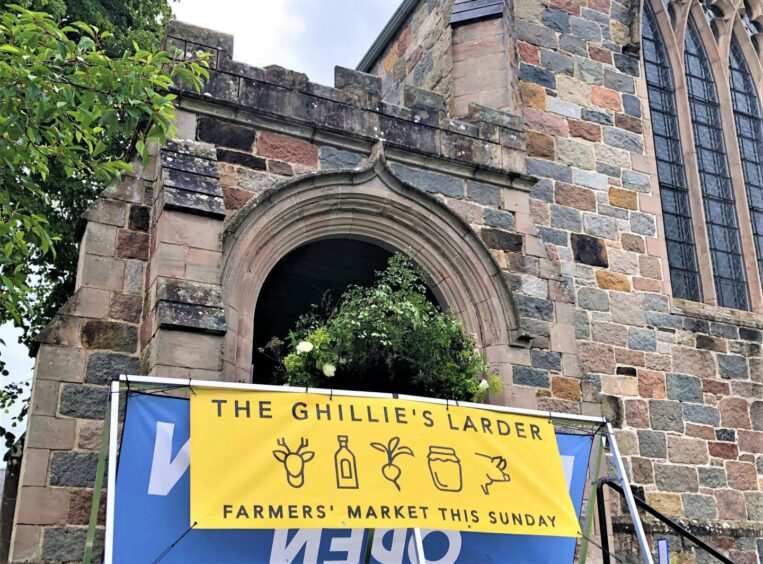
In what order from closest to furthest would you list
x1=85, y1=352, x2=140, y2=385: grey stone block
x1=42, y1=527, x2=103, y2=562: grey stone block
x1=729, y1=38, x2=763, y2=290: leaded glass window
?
x1=42, y1=527, x2=103, y2=562: grey stone block
x1=85, y1=352, x2=140, y2=385: grey stone block
x1=729, y1=38, x2=763, y2=290: leaded glass window

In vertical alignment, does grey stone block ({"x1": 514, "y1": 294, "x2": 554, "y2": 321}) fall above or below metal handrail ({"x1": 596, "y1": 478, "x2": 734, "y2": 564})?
above

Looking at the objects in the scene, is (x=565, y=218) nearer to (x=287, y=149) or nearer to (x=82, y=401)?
(x=287, y=149)

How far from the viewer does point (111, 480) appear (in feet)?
15.5

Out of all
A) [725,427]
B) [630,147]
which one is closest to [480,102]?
[630,147]

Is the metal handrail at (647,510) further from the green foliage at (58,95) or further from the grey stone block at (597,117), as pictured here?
the grey stone block at (597,117)

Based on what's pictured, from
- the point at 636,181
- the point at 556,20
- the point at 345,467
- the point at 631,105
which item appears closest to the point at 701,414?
the point at 636,181

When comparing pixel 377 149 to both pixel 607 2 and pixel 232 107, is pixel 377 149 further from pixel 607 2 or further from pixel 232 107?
pixel 607 2

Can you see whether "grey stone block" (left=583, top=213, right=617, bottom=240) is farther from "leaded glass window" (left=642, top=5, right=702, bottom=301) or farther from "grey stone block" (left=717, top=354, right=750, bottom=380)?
"grey stone block" (left=717, top=354, right=750, bottom=380)

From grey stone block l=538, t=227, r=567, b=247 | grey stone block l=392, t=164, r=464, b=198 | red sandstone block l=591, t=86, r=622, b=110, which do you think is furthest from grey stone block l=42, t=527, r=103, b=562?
red sandstone block l=591, t=86, r=622, b=110

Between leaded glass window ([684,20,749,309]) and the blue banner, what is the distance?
6.85 metres

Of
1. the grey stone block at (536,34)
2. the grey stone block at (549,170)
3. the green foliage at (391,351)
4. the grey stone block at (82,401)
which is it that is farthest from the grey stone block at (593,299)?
the grey stone block at (82,401)

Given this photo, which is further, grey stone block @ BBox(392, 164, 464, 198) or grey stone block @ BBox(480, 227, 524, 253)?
grey stone block @ BBox(480, 227, 524, 253)

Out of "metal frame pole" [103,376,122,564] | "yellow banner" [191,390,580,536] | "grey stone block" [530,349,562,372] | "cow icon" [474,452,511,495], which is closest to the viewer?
"metal frame pole" [103,376,122,564]

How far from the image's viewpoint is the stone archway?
6981 millimetres
